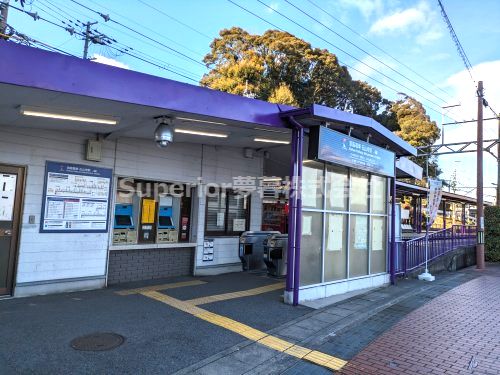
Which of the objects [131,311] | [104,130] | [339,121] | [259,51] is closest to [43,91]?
[104,130]

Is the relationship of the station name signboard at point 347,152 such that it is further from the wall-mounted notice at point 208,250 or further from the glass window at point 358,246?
the wall-mounted notice at point 208,250

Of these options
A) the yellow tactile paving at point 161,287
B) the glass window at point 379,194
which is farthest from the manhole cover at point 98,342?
the glass window at point 379,194

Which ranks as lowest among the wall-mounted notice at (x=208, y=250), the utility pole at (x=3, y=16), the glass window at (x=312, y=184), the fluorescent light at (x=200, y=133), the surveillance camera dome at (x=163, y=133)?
the wall-mounted notice at (x=208, y=250)

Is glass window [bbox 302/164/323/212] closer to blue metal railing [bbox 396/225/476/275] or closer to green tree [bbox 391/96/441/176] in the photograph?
blue metal railing [bbox 396/225/476/275]

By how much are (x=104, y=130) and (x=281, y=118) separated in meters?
3.31

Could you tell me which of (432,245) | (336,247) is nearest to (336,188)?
(336,247)

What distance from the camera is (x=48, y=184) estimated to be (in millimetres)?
6965

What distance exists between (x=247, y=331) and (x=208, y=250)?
4252 millimetres

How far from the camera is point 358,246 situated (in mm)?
8844

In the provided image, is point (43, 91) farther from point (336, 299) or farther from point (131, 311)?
point (336, 299)

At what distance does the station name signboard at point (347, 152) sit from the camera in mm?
7074

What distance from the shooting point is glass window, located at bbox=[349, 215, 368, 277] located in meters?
8.63

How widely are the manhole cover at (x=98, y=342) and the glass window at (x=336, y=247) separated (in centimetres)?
440

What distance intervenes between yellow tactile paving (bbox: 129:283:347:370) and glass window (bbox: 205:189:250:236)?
264 cm
